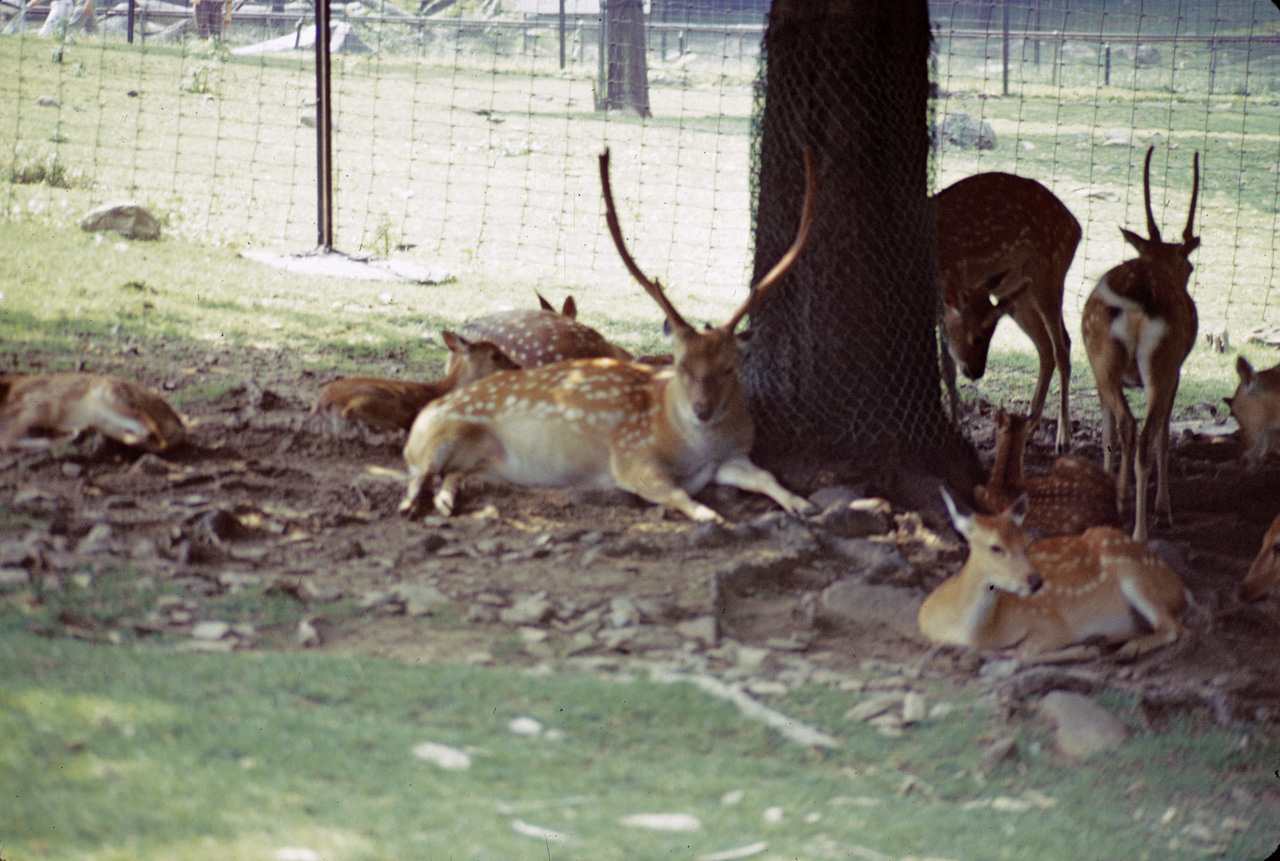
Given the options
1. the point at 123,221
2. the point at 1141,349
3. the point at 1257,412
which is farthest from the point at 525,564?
the point at 123,221

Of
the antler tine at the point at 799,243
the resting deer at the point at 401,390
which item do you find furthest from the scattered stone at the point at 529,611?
the resting deer at the point at 401,390

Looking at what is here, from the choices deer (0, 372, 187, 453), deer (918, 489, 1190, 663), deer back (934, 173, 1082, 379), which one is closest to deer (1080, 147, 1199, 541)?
deer back (934, 173, 1082, 379)

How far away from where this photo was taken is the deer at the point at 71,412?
430 cm

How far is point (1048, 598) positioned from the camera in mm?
3598

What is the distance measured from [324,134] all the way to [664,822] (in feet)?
22.6

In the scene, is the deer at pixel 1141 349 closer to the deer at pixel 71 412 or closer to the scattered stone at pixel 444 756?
the scattered stone at pixel 444 756

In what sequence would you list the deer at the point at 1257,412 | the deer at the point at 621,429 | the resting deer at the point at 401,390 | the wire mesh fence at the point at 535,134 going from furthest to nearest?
1. the wire mesh fence at the point at 535,134
2. the deer at the point at 1257,412
3. the resting deer at the point at 401,390
4. the deer at the point at 621,429

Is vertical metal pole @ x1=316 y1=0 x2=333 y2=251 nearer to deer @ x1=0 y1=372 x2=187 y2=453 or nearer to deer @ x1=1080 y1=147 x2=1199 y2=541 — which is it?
deer @ x1=0 y1=372 x2=187 y2=453

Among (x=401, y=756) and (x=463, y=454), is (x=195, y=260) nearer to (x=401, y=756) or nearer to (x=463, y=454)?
(x=463, y=454)

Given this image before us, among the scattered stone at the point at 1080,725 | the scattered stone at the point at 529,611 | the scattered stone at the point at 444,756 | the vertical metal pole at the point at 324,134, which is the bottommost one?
the scattered stone at the point at 1080,725

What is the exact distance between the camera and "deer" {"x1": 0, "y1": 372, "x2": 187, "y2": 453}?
4297 mm

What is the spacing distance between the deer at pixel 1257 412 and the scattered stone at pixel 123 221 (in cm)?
600

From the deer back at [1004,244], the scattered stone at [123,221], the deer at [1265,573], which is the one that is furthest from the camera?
the scattered stone at [123,221]

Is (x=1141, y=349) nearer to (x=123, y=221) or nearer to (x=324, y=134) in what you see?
(x=324, y=134)
